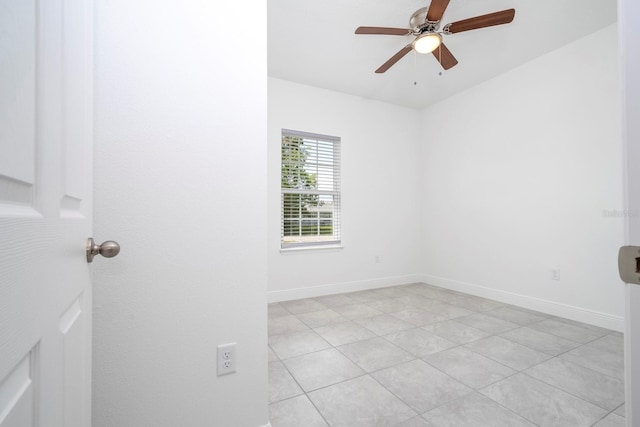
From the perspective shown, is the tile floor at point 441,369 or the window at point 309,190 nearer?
the tile floor at point 441,369

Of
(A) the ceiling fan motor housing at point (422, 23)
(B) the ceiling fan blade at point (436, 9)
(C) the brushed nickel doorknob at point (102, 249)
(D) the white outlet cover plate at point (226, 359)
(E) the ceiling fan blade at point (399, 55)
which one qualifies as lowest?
(D) the white outlet cover plate at point (226, 359)

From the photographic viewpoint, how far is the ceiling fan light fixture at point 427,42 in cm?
212

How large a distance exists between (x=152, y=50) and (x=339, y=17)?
1.92 m

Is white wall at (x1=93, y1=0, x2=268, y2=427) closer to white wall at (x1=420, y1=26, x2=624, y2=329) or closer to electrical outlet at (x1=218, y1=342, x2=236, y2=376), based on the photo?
electrical outlet at (x1=218, y1=342, x2=236, y2=376)

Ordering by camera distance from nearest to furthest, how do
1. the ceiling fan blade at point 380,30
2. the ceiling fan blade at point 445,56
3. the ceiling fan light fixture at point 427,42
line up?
the ceiling fan blade at point 380,30 < the ceiling fan light fixture at point 427,42 < the ceiling fan blade at point 445,56

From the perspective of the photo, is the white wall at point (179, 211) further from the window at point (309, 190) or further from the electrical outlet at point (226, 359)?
the window at point (309, 190)

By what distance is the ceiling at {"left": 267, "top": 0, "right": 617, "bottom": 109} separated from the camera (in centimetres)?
221

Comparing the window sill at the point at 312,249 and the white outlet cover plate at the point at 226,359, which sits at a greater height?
the window sill at the point at 312,249

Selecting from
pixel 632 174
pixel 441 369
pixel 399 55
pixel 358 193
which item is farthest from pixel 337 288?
pixel 632 174

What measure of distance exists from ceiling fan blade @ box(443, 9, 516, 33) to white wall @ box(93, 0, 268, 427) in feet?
5.19

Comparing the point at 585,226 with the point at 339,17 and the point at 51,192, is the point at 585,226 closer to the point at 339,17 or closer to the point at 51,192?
the point at 339,17

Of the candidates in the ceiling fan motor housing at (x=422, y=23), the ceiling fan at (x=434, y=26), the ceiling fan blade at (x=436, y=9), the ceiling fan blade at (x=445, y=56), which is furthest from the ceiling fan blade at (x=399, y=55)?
the ceiling fan blade at (x=436, y=9)

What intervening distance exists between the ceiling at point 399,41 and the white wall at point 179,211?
59.0 inches

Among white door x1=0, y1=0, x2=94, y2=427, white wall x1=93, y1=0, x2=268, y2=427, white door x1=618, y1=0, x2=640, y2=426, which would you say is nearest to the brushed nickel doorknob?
white door x1=0, y1=0, x2=94, y2=427
